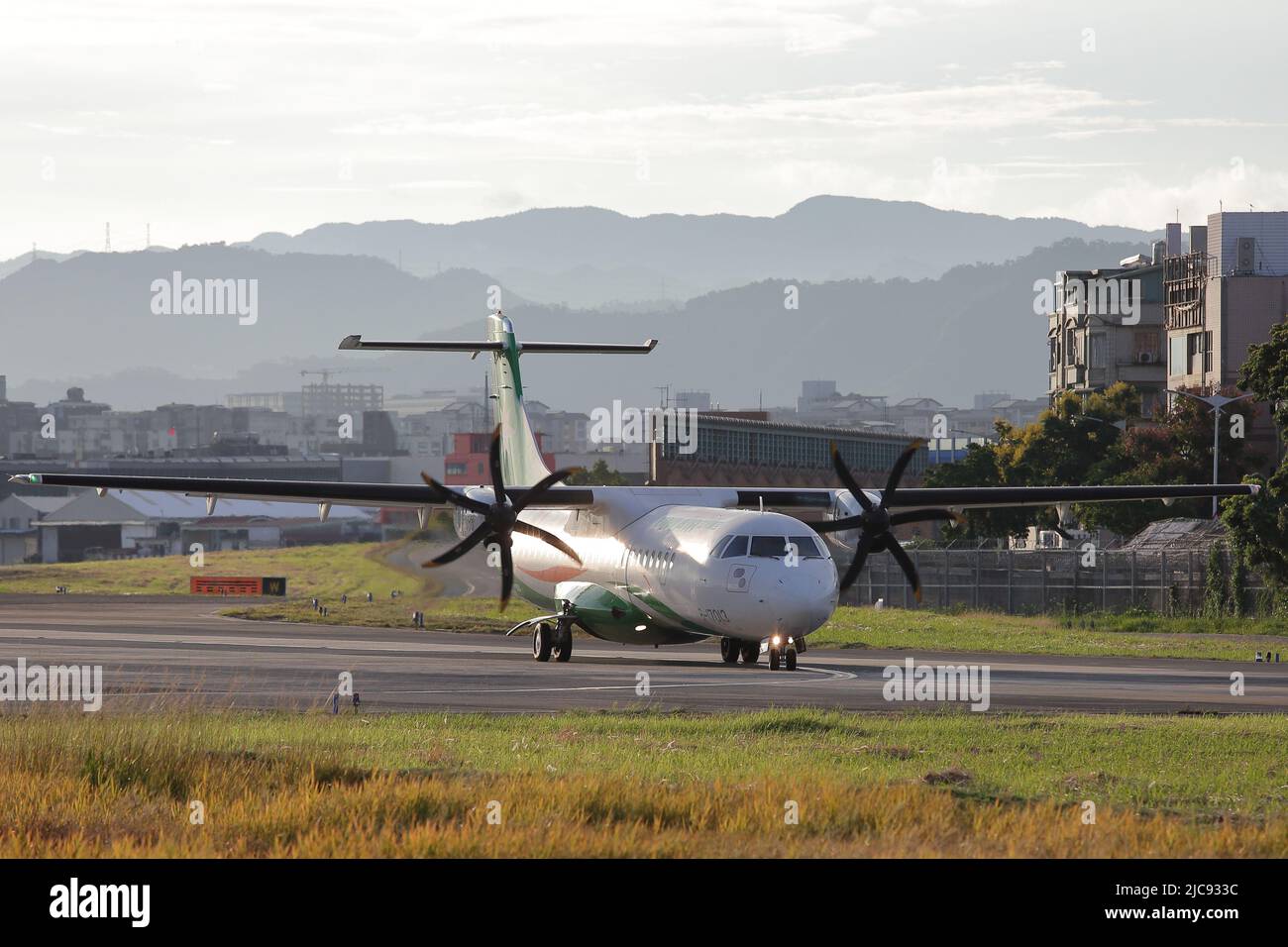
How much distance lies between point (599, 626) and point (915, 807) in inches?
952

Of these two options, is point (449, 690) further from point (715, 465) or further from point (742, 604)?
point (715, 465)

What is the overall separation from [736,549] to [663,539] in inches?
131

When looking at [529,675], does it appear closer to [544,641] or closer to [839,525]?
[544,641]

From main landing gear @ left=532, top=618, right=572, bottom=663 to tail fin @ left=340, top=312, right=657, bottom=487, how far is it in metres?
5.92

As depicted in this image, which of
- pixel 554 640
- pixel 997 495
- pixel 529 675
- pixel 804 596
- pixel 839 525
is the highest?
pixel 997 495

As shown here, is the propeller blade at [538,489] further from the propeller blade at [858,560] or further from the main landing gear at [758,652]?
the propeller blade at [858,560]

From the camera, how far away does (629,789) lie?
16422 millimetres

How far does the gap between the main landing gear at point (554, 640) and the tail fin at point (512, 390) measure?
592cm

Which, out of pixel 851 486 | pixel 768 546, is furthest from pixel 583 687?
pixel 851 486

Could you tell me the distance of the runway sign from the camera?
281 ft

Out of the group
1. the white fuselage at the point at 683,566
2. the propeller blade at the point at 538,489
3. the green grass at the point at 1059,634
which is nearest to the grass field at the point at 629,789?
the white fuselage at the point at 683,566
